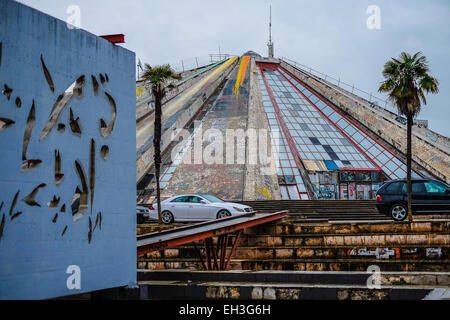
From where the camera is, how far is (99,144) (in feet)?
37.1

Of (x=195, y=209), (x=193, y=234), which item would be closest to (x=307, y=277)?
(x=193, y=234)

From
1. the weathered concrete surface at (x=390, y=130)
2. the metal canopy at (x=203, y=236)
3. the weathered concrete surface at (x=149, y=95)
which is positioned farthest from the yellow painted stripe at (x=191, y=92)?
the metal canopy at (x=203, y=236)

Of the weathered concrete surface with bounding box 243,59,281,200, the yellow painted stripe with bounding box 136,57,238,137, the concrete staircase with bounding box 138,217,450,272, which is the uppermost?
→ the yellow painted stripe with bounding box 136,57,238,137

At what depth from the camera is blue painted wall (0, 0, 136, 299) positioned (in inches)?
374

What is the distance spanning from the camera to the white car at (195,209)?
23109 mm

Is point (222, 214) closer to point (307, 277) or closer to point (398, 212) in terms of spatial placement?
point (398, 212)

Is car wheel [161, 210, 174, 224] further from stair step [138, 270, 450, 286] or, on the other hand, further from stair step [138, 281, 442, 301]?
stair step [138, 281, 442, 301]

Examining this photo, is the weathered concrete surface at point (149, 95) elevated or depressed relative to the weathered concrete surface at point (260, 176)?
elevated

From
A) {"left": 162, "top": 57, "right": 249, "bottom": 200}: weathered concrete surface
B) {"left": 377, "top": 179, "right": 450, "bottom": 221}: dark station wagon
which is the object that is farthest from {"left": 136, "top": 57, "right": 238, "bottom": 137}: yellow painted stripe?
{"left": 377, "top": 179, "right": 450, "bottom": 221}: dark station wagon

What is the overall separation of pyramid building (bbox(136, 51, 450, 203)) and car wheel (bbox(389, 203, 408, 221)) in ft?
41.9

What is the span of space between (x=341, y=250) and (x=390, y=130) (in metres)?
24.9

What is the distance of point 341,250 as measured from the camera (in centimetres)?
1927

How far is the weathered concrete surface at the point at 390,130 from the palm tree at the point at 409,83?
1535 cm

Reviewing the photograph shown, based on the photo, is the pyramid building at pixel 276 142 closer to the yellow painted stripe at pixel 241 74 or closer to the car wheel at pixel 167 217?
the yellow painted stripe at pixel 241 74
